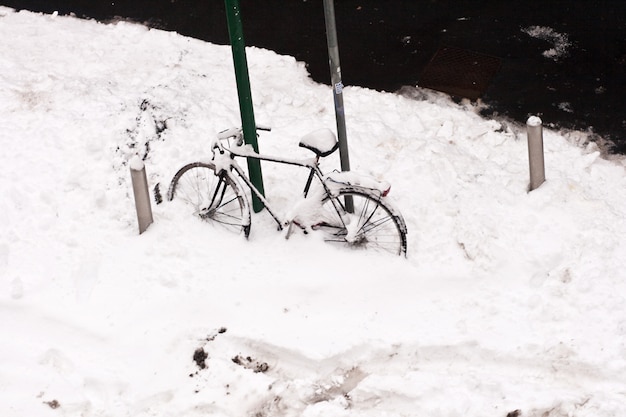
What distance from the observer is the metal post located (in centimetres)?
654

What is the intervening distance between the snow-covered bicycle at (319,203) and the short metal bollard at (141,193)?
35 cm

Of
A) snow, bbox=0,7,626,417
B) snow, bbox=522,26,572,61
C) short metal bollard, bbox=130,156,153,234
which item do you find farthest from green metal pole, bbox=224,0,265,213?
snow, bbox=522,26,572,61

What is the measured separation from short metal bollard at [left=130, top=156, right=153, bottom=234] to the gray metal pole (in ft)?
5.15

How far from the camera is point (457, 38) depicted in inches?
395

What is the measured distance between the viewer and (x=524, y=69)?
9492 millimetres

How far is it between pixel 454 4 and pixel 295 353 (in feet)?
18.8

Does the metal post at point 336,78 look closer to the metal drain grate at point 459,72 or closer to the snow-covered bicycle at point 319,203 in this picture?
the snow-covered bicycle at point 319,203

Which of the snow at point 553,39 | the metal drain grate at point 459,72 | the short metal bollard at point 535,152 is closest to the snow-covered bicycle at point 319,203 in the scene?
the short metal bollard at point 535,152

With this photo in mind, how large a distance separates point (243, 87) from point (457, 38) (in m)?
3.87

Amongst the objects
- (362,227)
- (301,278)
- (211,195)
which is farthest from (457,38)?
(301,278)

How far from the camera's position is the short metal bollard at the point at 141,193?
7039 millimetres

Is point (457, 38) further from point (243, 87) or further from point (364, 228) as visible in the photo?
point (243, 87)

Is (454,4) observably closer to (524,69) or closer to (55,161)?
(524,69)

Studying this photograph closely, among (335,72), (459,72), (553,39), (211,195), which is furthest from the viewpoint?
(553,39)
